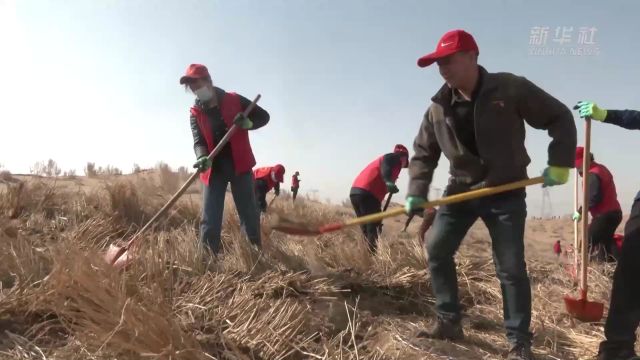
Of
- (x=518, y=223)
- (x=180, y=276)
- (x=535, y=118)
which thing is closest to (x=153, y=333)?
(x=180, y=276)

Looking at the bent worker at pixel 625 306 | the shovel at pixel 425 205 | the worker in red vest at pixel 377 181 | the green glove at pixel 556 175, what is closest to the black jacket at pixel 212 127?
the shovel at pixel 425 205

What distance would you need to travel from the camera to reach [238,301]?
2713 mm

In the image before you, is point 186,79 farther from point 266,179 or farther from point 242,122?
point 266,179

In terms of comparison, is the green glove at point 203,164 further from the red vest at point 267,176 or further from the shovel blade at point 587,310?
the red vest at point 267,176

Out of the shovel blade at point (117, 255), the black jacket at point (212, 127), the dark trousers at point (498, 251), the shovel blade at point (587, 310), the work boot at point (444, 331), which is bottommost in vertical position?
the work boot at point (444, 331)

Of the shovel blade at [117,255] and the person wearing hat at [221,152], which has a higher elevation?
the person wearing hat at [221,152]

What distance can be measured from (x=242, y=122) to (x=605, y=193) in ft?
14.0

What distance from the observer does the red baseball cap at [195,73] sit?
4.48 meters

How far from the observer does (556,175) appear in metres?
2.83

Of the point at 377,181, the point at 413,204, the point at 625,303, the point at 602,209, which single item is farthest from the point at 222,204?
the point at 602,209

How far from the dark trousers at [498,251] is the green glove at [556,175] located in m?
0.17

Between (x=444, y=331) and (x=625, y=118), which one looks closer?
(x=444, y=331)

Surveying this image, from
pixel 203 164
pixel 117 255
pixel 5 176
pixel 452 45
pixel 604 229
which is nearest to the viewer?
pixel 452 45

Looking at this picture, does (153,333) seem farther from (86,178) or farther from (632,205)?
(86,178)
